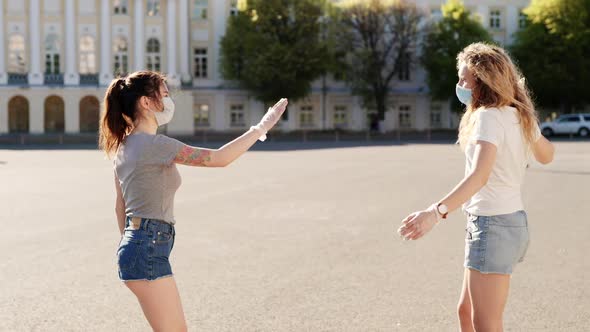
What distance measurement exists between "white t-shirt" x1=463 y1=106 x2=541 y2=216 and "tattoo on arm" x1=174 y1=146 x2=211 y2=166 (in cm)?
126

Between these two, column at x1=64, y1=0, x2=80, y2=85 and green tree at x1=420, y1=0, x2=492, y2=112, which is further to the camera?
column at x1=64, y1=0, x2=80, y2=85

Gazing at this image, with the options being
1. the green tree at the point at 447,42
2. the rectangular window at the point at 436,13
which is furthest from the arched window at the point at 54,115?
the rectangular window at the point at 436,13

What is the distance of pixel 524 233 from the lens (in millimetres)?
3803

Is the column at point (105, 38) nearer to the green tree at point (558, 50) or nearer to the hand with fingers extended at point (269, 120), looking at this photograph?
the green tree at point (558, 50)

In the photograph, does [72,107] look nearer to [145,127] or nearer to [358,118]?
[358,118]

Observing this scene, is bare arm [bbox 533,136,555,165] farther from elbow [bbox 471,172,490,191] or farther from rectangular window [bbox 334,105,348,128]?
rectangular window [bbox 334,105,348,128]

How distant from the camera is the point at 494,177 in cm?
374

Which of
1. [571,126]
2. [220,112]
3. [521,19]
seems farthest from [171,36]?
[571,126]

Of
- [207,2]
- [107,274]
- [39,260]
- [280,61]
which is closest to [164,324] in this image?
[107,274]

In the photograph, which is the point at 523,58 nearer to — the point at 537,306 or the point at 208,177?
the point at 208,177

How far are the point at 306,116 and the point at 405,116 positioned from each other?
27.9 feet

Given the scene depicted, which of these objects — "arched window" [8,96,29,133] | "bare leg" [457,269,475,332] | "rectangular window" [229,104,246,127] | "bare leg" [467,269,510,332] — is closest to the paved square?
"bare leg" [457,269,475,332]

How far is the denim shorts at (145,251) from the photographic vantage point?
3688 mm

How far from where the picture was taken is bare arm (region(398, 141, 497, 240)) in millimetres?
3549
